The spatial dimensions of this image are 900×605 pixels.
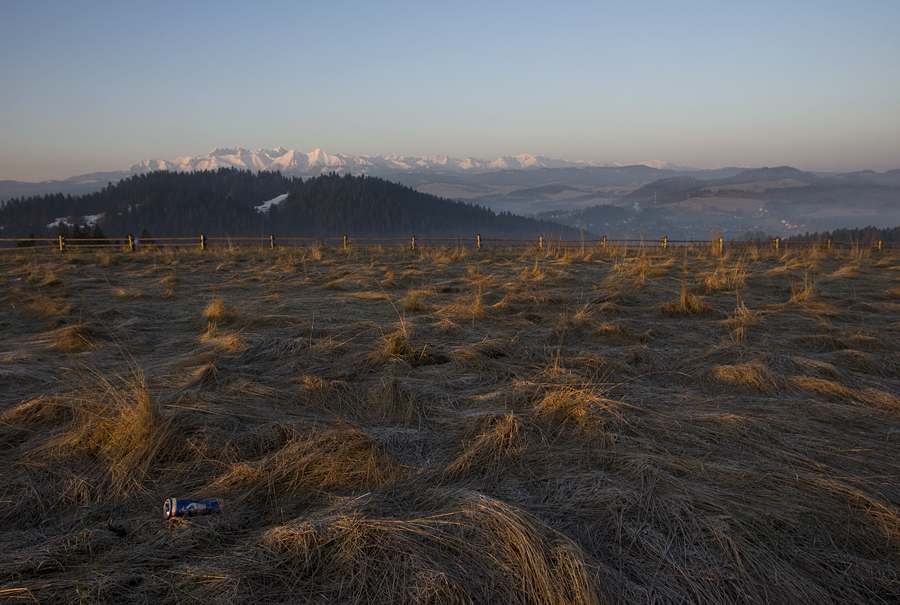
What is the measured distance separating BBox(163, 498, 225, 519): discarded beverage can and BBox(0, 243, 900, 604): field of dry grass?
0.04 metres

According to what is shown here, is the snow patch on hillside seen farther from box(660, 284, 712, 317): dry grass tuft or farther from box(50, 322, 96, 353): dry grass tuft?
box(660, 284, 712, 317): dry grass tuft

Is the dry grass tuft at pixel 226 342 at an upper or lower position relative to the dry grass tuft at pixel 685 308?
upper

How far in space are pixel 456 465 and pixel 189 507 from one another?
1.26m

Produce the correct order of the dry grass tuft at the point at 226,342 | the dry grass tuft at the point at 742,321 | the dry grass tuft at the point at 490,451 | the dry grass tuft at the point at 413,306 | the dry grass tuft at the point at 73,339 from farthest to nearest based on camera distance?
the dry grass tuft at the point at 413,306, the dry grass tuft at the point at 742,321, the dry grass tuft at the point at 73,339, the dry grass tuft at the point at 226,342, the dry grass tuft at the point at 490,451

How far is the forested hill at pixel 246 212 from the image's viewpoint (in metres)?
99.9

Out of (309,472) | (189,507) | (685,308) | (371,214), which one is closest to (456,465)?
(309,472)

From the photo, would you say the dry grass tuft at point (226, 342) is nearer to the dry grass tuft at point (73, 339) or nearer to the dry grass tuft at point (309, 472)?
the dry grass tuft at point (73, 339)

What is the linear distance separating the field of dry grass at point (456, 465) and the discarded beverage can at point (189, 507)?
44 millimetres

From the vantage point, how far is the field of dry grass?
174cm

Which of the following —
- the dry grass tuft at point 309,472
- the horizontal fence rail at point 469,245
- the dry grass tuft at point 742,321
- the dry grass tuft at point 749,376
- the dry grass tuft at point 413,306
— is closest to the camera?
the dry grass tuft at point 309,472

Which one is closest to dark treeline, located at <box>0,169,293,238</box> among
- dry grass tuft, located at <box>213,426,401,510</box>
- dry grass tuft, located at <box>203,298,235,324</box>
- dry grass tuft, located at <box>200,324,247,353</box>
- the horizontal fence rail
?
the horizontal fence rail

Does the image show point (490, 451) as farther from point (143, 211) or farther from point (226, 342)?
point (143, 211)

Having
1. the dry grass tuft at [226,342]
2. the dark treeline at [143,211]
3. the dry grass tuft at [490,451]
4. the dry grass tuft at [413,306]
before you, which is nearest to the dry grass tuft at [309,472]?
the dry grass tuft at [490,451]

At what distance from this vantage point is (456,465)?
8.35 feet
